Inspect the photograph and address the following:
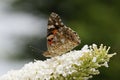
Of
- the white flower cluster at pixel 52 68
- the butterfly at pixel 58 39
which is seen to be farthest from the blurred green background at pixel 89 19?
the white flower cluster at pixel 52 68

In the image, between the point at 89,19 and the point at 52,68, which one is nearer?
the point at 52,68

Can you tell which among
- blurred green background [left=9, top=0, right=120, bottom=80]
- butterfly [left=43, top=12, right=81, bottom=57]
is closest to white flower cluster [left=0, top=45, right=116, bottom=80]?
butterfly [left=43, top=12, right=81, bottom=57]

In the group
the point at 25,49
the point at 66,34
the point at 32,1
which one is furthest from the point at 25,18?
the point at 66,34

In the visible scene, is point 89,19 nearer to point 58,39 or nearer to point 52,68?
point 58,39

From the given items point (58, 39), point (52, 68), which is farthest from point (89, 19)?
point (52, 68)

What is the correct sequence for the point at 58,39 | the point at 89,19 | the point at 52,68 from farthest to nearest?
the point at 89,19, the point at 58,39, the point at 52,68

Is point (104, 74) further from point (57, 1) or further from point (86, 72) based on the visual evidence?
point (86, 72)

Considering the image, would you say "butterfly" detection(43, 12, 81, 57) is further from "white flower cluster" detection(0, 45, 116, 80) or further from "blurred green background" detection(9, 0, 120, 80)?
"blurred green background" detection(9, 0, 120, 80)
